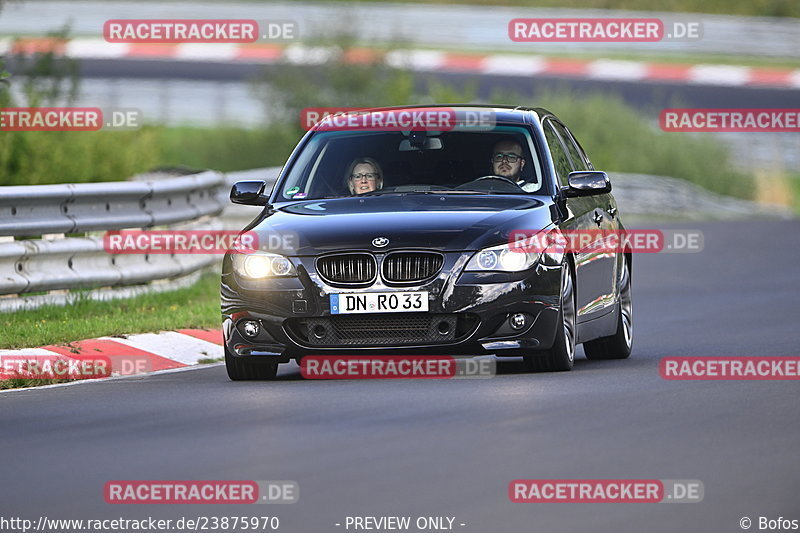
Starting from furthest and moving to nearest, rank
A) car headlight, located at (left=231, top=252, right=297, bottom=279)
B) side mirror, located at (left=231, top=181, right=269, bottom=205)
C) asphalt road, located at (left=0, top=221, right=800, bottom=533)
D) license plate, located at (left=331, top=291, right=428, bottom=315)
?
side mirror, located at (left=231, top=181, right=269, bottom=205), car headlight, located at (left=231, top=252, right=297, bottom=279), license plate, located at (left=331, top=291, right=428, bottom=315), asphalt road, located at (left=0, top=221, right=800, bottom=533)

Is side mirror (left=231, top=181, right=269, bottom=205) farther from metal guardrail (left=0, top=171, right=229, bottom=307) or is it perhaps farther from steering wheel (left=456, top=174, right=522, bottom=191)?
metal guardrail (left=0, top=171, right=229, bottom=307)

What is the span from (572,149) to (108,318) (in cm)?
383

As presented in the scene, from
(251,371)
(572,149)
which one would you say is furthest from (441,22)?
(251,371)

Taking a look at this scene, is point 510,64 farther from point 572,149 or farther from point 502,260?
point 502,260

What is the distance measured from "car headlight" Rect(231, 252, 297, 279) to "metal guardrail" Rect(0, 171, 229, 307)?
3.75 m

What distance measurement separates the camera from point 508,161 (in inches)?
510

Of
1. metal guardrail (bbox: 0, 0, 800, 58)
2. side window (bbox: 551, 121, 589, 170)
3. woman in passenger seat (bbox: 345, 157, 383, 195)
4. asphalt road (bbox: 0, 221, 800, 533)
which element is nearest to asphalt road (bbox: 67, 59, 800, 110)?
metal guardrail (bbox: 0, 0, 800, 58)

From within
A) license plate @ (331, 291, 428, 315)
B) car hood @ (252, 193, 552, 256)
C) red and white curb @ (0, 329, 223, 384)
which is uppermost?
car hood @ (252, 193, 552, 256)

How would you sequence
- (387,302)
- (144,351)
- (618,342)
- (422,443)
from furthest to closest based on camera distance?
(144,351) → (618,342) → (387,302) → (422,443)

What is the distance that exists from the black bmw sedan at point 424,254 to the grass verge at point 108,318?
1923 millimetres

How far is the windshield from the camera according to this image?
12812 millimetres

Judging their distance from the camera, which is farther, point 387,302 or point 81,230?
point 81,230

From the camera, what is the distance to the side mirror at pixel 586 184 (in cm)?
1261

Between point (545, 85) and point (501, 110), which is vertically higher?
point (501, 110)
